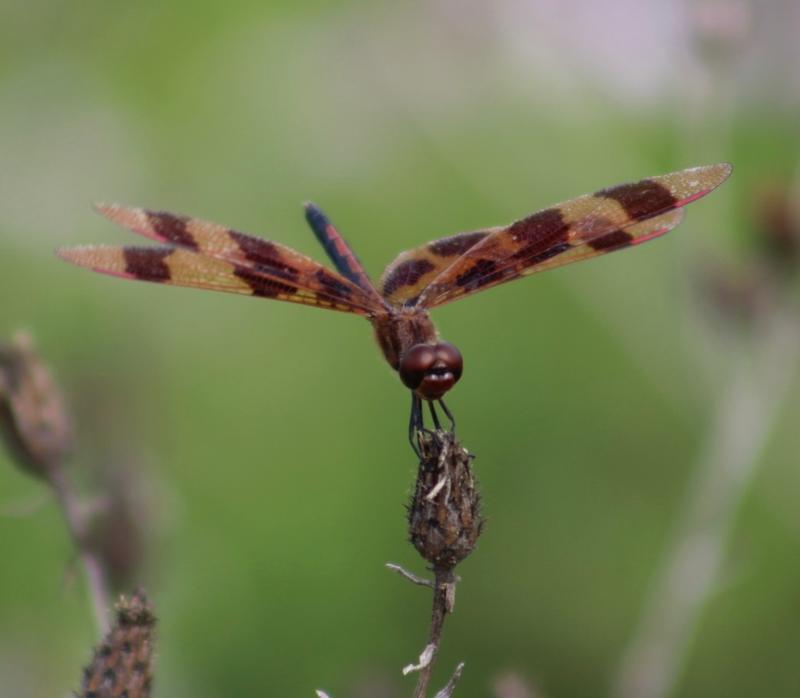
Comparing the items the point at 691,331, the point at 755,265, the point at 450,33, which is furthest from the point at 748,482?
the point at 450,33

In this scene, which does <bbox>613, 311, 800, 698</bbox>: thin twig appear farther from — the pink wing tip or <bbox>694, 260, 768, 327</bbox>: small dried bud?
the pink wing tip

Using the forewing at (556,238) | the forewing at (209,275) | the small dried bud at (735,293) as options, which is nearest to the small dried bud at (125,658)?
the forewing at (209,275)

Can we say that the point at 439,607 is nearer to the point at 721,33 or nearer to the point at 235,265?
the point at 235,265

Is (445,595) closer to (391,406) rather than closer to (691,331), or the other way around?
(691,331)

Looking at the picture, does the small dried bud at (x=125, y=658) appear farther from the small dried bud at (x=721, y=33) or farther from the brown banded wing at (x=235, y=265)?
the small dried bud at (x=721, y=33)

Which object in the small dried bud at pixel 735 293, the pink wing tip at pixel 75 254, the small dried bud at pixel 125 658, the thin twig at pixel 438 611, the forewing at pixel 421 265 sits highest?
the pink wing tip at pixel 75 254

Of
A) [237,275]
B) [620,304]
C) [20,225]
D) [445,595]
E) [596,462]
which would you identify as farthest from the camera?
[20,225]

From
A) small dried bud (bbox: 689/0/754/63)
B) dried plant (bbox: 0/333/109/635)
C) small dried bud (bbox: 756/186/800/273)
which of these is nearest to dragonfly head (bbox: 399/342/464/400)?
dried plant (bbox: 0/333/109/635)
